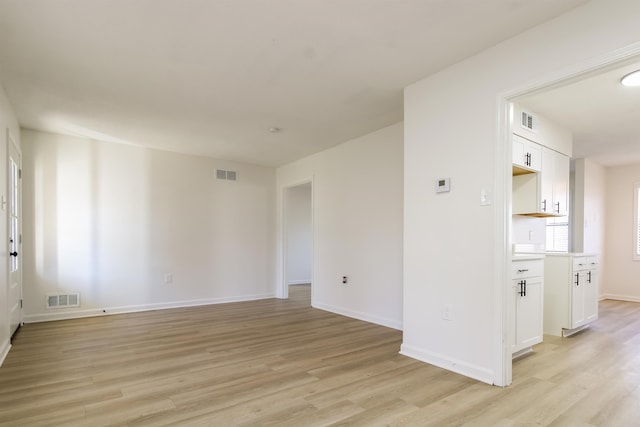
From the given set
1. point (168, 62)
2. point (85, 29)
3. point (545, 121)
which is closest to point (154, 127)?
point (168, 62)

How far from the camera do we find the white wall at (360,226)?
443 centimetres

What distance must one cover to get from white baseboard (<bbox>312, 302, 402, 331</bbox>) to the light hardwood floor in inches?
8.1

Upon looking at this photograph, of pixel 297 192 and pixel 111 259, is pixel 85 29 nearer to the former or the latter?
pixel 111 259

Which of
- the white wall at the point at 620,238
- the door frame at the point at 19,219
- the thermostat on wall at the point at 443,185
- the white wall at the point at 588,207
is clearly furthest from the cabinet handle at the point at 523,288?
the door frame at the point at 19,219

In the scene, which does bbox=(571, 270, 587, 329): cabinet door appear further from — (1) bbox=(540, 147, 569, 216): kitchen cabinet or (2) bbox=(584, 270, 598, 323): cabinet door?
(1) bbox=(540, 147, 569, 216): kitchen cabinet

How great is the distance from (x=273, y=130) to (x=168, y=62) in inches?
75.1

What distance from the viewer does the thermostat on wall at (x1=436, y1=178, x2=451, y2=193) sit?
2.99 m

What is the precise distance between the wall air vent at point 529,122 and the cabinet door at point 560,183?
615mm

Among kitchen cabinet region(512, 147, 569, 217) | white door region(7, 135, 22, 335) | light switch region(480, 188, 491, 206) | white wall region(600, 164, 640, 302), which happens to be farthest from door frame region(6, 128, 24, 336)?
white wall region(600, 164, 640, 302)

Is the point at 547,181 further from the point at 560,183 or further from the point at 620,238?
the point at 620,238

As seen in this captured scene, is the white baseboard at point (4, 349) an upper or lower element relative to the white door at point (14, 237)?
lower

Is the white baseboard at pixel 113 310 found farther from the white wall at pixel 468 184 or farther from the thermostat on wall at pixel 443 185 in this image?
the thermostat on wall at pixel 443 185

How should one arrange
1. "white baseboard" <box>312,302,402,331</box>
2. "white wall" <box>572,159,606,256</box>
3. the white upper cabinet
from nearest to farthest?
the white upper cabinet < "white baseboard" <box>312,302,402,331</box> < "white wall" <box>572,159,606,256</box>

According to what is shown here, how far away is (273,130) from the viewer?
465 cm
